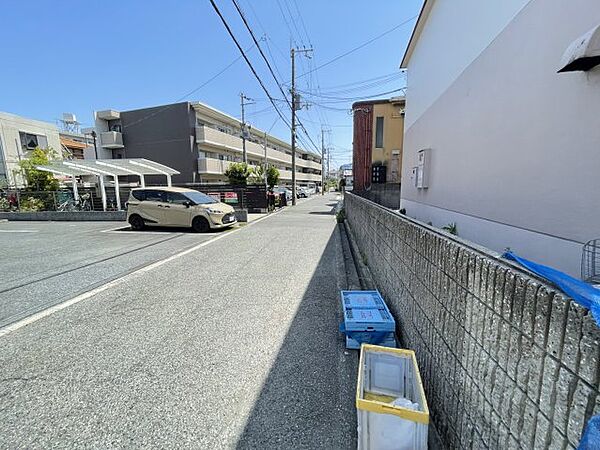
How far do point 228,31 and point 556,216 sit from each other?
6.66 metres

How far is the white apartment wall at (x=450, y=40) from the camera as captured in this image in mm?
4449

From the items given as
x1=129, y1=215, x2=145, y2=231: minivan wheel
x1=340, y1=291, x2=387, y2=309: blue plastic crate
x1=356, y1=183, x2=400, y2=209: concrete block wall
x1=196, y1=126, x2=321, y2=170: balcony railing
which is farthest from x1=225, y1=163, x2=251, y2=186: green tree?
x1=340, y1=291, x2=387, y2=309: blue plastic crate

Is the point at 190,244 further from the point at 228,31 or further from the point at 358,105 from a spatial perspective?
the point at 358,105

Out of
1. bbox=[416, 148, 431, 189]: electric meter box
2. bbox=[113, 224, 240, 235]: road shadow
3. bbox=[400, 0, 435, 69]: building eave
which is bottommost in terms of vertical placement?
bbox=[113, 224, 240, 235]: road shadow

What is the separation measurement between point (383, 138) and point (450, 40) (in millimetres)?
9567

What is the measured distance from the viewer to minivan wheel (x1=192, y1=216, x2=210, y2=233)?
937cm

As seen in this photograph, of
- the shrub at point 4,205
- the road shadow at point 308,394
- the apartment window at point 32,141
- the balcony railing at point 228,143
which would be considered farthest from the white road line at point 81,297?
the apartment window at point 32,141

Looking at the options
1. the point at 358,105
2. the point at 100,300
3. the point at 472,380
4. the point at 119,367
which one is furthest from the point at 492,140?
the point at 358,105

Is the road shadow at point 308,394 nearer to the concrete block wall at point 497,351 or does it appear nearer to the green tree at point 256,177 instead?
the concrete block wall at point 497,351

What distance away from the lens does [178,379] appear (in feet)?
7.40

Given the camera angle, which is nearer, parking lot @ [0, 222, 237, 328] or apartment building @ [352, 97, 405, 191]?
parking lot @ [0, 222, 237, 328]

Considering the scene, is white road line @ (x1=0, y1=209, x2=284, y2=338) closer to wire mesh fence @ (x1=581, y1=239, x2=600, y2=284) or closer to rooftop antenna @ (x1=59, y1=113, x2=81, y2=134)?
wire mesh fence @ (x1=581, y1=239, x2=600, y2=284)

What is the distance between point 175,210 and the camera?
31.0ft

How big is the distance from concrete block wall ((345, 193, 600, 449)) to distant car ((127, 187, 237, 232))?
26.9 feet
